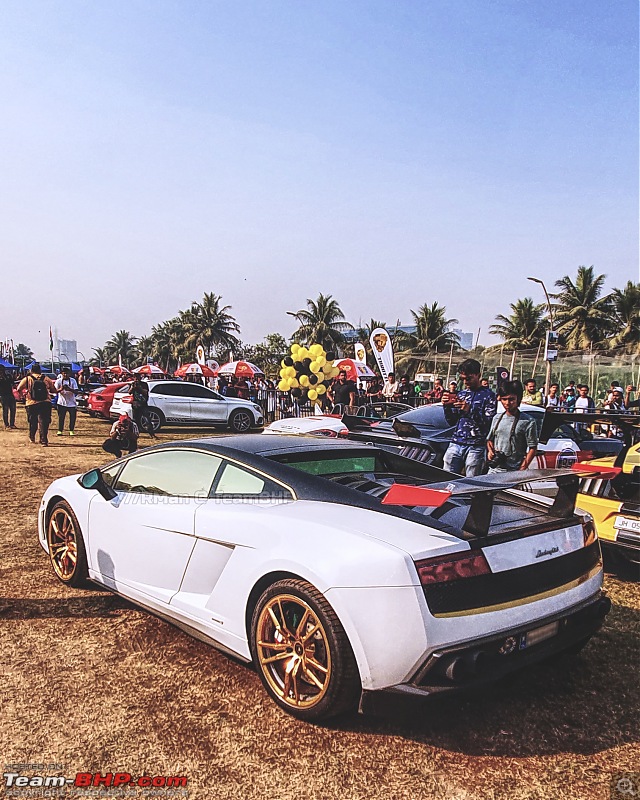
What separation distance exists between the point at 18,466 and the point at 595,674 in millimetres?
9389

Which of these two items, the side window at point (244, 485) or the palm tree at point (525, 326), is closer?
the side window at point (244, 485)

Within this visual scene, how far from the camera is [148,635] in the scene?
149 inches

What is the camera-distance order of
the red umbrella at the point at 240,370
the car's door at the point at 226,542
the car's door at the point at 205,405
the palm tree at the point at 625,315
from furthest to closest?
the palm tree at the point at 625,315 < the red umbrella at the point at 240,370 < the car's door at the point at 205,405 < the car's door at the point at 226,542

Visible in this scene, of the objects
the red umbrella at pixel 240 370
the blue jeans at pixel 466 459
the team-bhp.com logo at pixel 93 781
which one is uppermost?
A: the red umbrella at pixel 240 370

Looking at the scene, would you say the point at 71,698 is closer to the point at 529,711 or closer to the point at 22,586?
the point at 22,586

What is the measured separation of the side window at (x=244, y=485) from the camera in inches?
127

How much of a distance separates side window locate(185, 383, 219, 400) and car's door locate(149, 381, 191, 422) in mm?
143

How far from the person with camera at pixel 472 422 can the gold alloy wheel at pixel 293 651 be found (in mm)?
3707

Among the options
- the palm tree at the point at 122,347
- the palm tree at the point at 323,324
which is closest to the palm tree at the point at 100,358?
the palm tree at the point at 122,347

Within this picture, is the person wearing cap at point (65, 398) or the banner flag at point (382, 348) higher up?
the banner flag at point (382, 348)

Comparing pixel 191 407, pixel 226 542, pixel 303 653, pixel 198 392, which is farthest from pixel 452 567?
pixel 198 392

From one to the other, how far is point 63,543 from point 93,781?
8.08 ft

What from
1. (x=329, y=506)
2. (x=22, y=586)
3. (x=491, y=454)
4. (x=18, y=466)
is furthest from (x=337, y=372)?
(x=329, y=506)

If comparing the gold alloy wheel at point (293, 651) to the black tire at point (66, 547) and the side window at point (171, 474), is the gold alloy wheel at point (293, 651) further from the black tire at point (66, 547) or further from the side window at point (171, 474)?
the black tire at point (66, 547)
